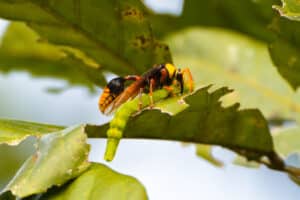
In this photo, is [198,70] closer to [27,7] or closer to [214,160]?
[214,160]

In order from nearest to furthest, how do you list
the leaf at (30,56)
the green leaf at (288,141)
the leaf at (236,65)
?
1. the green leaf at (288,141)
2. the leaf at (236,65)
3. the leaf at (30,56)

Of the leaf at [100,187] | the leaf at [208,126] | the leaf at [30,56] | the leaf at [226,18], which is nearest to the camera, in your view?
the leaf at [100,187]

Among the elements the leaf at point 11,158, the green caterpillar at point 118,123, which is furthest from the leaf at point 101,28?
the leaf at point 11,158

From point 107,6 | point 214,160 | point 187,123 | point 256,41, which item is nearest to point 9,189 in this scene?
point 187,123

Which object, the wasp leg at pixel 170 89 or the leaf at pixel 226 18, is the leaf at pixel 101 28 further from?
the leaf at pixel 226 18

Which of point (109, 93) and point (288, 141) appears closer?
point (109, 93)

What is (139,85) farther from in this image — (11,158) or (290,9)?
(11,158)

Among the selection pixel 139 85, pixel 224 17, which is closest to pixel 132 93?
pixel 139 85
